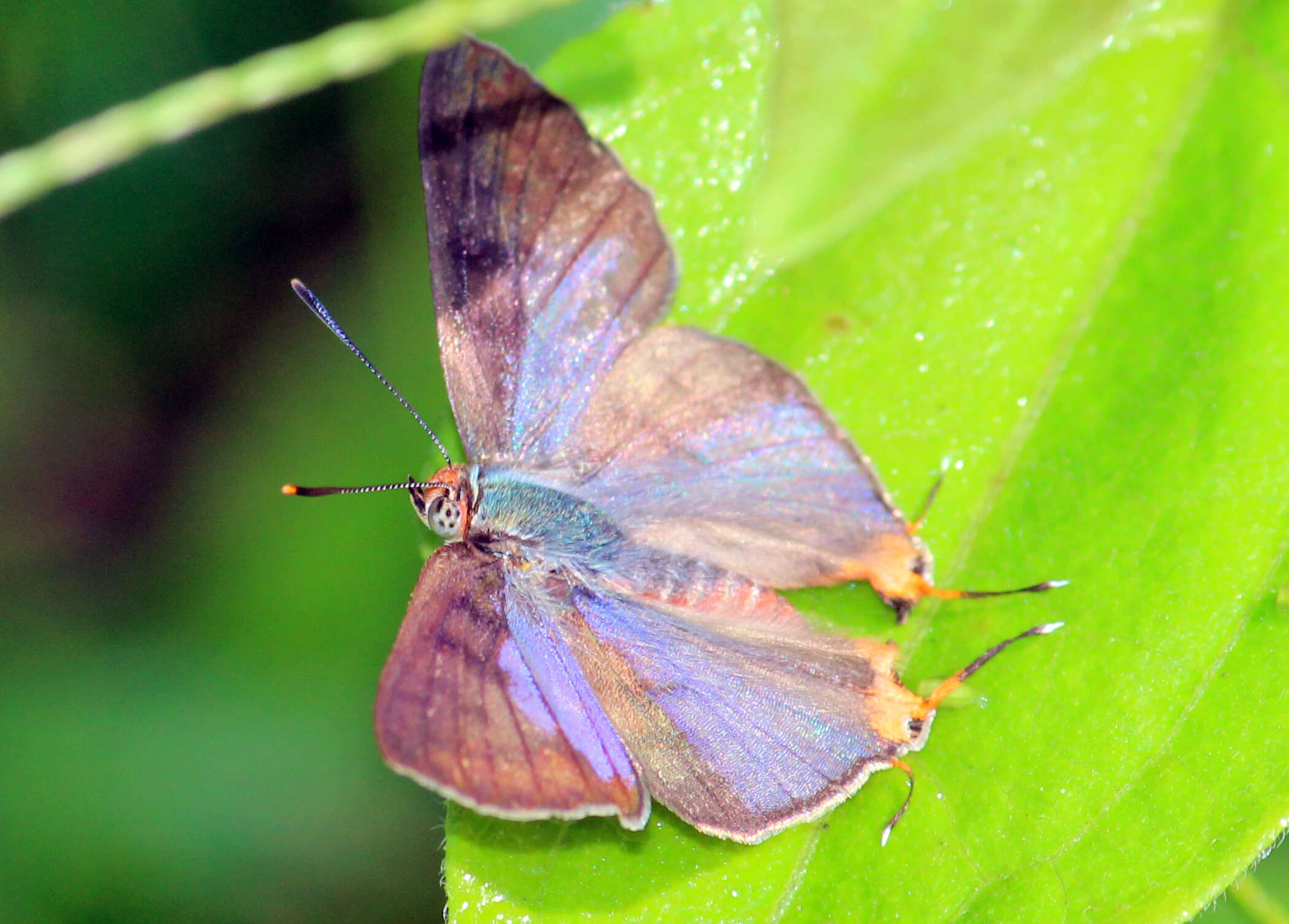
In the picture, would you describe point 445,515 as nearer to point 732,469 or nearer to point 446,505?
point 446,505

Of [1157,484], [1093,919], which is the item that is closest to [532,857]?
[1093,919]

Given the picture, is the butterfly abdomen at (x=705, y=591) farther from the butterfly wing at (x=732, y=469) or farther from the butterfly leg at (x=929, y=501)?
the butterfly leg at (x=929, y=501)

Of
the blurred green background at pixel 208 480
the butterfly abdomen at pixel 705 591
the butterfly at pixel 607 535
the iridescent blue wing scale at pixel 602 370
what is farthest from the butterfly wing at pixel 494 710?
the blurred green background at pixel 208 480

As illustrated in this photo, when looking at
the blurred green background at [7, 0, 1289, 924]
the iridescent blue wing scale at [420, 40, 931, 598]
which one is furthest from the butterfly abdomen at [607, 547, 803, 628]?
the blurred green background at [7, 0, 1289, 924]

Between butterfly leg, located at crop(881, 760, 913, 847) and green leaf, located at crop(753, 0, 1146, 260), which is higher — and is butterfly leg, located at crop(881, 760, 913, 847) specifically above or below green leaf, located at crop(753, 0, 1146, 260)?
below

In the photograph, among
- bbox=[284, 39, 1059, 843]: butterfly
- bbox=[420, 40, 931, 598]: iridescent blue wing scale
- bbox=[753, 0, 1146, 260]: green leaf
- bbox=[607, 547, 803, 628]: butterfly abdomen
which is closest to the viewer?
bbox=[284, 39, 1059, 843]: butterfly

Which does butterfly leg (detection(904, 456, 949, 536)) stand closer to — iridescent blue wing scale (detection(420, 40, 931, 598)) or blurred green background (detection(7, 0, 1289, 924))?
iridescent blue wing scale (detection(420, 40, 931, 598))
